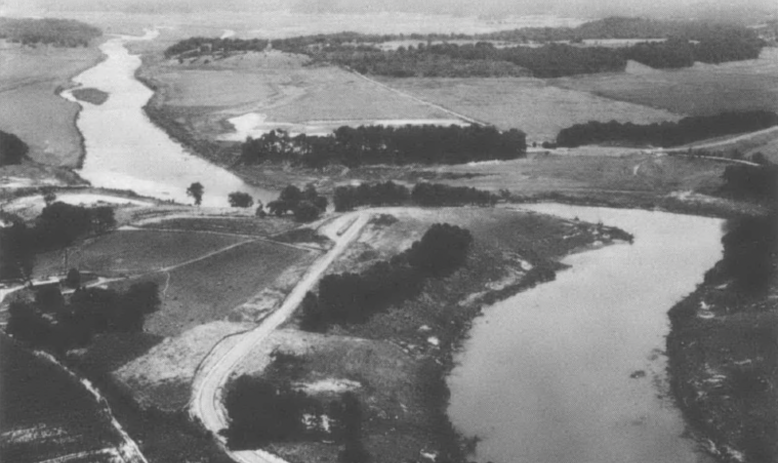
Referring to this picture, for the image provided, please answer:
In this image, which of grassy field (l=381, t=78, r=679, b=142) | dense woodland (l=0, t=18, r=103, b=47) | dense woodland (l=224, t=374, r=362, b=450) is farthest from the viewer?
dense woodland (l=0, t=18, r=103, b=47)

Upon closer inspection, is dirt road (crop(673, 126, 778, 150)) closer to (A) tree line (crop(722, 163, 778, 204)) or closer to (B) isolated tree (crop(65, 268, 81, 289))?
(A) tree line (crop(722, 163, 778, 204))

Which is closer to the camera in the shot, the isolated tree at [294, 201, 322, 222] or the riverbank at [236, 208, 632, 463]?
the riverbank at [236, 208, 632, 463]

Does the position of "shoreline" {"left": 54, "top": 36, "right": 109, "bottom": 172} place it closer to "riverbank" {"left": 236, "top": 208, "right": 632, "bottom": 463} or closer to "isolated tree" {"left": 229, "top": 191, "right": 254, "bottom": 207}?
"isolated tree" {"left": 229, "top": 191, "right": 254, "bottom": 207}

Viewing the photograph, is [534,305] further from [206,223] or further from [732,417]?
[206,223]

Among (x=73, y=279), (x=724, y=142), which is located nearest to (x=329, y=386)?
(x=73, y=279)

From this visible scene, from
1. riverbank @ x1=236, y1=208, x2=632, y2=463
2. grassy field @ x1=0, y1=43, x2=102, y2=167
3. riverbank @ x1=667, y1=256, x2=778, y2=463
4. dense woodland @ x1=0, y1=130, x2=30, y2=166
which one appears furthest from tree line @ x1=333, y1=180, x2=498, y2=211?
dense woodland @ x1=0, y1=130, x2=30, y2=166

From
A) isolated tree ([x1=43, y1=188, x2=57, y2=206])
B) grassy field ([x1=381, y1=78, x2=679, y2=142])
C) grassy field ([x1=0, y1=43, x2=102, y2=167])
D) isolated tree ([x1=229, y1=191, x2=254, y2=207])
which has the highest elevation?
grassy field ([x1=381, y1=78, x2=679, y2=142])

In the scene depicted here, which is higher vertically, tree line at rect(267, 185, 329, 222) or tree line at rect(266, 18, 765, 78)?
tree line at rect(266, 18, 765, 78)

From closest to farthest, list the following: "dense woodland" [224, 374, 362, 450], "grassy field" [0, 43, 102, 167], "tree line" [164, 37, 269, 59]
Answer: "dense woodland" [224, 374, 362, 450], "grassy field" [0, 43, 102, 167], "tree line" [164, 37, 269, 59]
